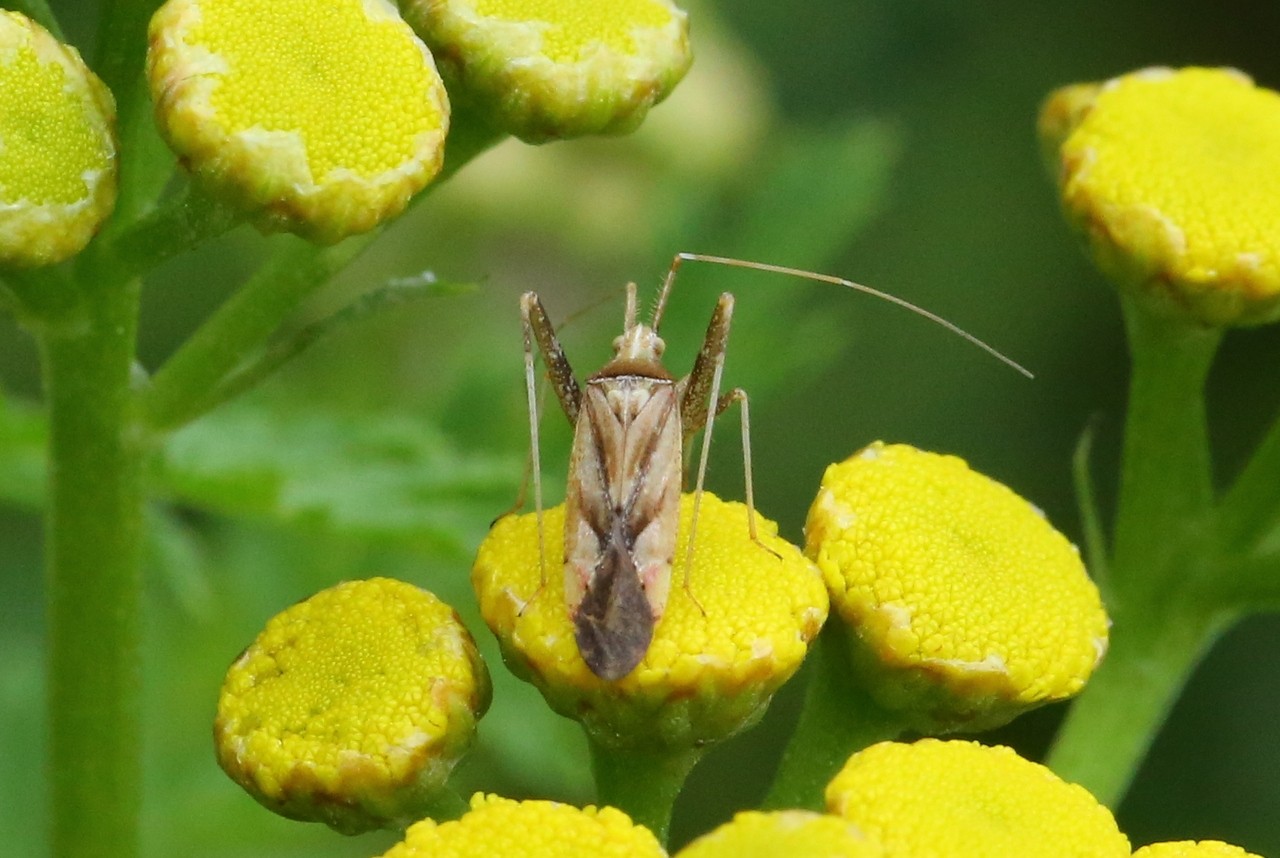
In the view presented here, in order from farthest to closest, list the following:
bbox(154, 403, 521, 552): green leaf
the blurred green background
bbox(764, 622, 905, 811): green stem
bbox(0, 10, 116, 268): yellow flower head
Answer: the blurred green background, bbox(154, 403, 521, 552): green leaf, bbox(764, 622, 905, 811): green stem, bbox(0, 10, 116, 268): yellow flower head

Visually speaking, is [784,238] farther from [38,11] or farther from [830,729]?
[38,11]

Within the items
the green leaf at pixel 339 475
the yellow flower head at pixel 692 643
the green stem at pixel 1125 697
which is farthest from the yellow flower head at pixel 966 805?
the green leaf at pixel 339 475

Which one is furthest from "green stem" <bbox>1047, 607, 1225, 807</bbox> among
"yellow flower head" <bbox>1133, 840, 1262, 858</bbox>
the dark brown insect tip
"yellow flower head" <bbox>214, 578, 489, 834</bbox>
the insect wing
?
"yellow flower head" <bbox>214, 578, 489, 834</bbox>

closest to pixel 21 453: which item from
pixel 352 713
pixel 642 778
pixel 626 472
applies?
pixel 626 472

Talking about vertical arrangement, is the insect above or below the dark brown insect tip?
below

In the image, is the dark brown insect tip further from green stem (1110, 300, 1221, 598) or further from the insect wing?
green stem (1110, 300, 1221, 598)

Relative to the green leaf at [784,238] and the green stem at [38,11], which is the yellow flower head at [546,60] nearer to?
the green stem at [38,11]

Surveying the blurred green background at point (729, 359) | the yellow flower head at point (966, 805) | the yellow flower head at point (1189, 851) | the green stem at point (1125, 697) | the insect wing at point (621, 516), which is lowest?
the blurred green background at point (729, 359)
